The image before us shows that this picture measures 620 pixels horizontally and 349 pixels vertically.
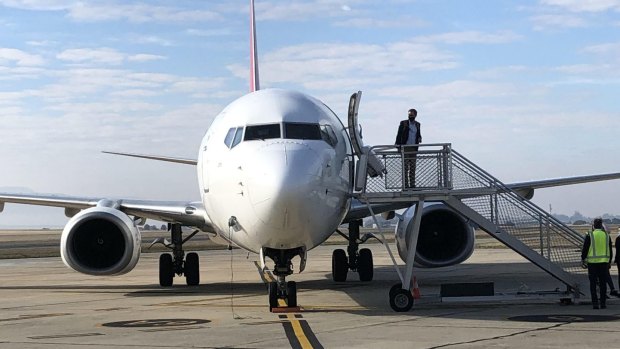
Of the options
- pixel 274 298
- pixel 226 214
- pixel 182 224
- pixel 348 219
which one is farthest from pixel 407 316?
pixel 182 224

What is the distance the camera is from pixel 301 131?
13.9 meters

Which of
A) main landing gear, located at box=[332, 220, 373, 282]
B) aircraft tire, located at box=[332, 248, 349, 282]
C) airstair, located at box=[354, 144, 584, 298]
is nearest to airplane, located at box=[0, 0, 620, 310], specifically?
airstair, located at box=[354, 144, 584, 298]

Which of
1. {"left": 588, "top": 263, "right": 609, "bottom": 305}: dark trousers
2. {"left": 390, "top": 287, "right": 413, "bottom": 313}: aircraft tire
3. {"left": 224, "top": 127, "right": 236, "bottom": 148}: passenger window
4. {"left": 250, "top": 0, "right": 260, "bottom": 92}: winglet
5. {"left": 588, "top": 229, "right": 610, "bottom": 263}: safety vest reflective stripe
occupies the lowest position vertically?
{"left": 390, "top": 287, "right": 413, "bottom": 313}: aircraft tire

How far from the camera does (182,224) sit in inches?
794

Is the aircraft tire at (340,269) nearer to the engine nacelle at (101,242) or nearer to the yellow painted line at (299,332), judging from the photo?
the engine nacelle at (101,242)

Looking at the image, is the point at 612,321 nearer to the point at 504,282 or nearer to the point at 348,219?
the point at 348,219

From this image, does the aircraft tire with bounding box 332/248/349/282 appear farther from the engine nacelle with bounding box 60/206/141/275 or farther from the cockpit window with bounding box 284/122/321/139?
the cockpit window with bounding box 284/122/321/139

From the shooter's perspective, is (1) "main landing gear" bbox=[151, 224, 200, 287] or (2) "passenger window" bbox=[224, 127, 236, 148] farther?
(1) "main landing gear" bbox=[151, 224, 200, 287]

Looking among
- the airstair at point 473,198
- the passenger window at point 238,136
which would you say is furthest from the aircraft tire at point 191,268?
the passenger window at point 238,136

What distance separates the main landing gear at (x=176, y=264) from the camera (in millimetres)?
20883

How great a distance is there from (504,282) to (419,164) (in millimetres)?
7075

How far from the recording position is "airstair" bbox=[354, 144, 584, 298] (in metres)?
14.8

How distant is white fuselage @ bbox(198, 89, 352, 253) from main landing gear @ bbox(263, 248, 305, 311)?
0.95 ft

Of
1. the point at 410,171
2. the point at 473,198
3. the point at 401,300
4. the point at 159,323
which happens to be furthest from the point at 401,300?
the point at 159,323
